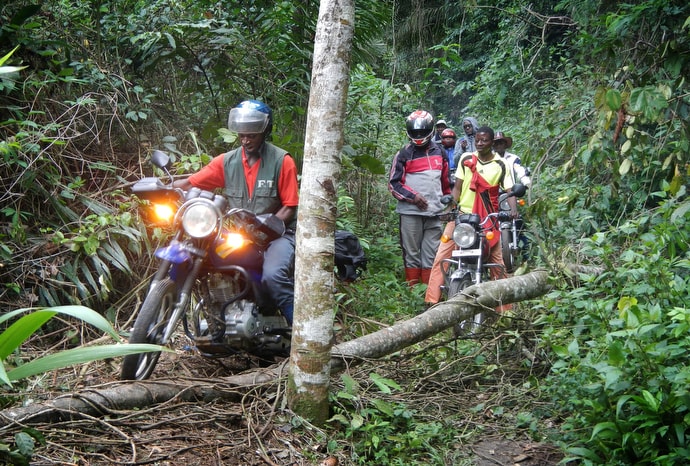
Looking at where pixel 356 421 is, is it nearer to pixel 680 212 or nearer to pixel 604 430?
pixel 604 430

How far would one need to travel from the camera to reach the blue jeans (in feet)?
15.4

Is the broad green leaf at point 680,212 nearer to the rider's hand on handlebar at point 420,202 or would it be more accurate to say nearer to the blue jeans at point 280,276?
the blue jeans at point 280,276

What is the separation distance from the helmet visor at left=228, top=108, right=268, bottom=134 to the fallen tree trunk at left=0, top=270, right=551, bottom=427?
1663 millimetres

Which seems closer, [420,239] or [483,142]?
[483,142]

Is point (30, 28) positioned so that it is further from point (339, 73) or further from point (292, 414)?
point (292, 414)

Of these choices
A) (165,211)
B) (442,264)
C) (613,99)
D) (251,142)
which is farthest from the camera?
(442,264)

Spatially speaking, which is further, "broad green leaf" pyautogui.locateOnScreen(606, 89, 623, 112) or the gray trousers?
the gray trousers

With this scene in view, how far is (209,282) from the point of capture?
491 cm

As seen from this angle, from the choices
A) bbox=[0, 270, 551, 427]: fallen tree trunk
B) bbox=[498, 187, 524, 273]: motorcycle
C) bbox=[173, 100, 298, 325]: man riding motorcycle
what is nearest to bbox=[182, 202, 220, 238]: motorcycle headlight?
Result: bbox=[173, 100, 298, 325]: man riding motorcycle

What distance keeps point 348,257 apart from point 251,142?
46.3 inches

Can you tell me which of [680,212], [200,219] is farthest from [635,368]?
[200,219]

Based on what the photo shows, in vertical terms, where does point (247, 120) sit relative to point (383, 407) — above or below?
above

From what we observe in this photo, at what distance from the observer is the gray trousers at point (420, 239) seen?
26.9 feet

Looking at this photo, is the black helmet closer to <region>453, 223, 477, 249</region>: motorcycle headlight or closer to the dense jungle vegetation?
the dense jungle vegetation
